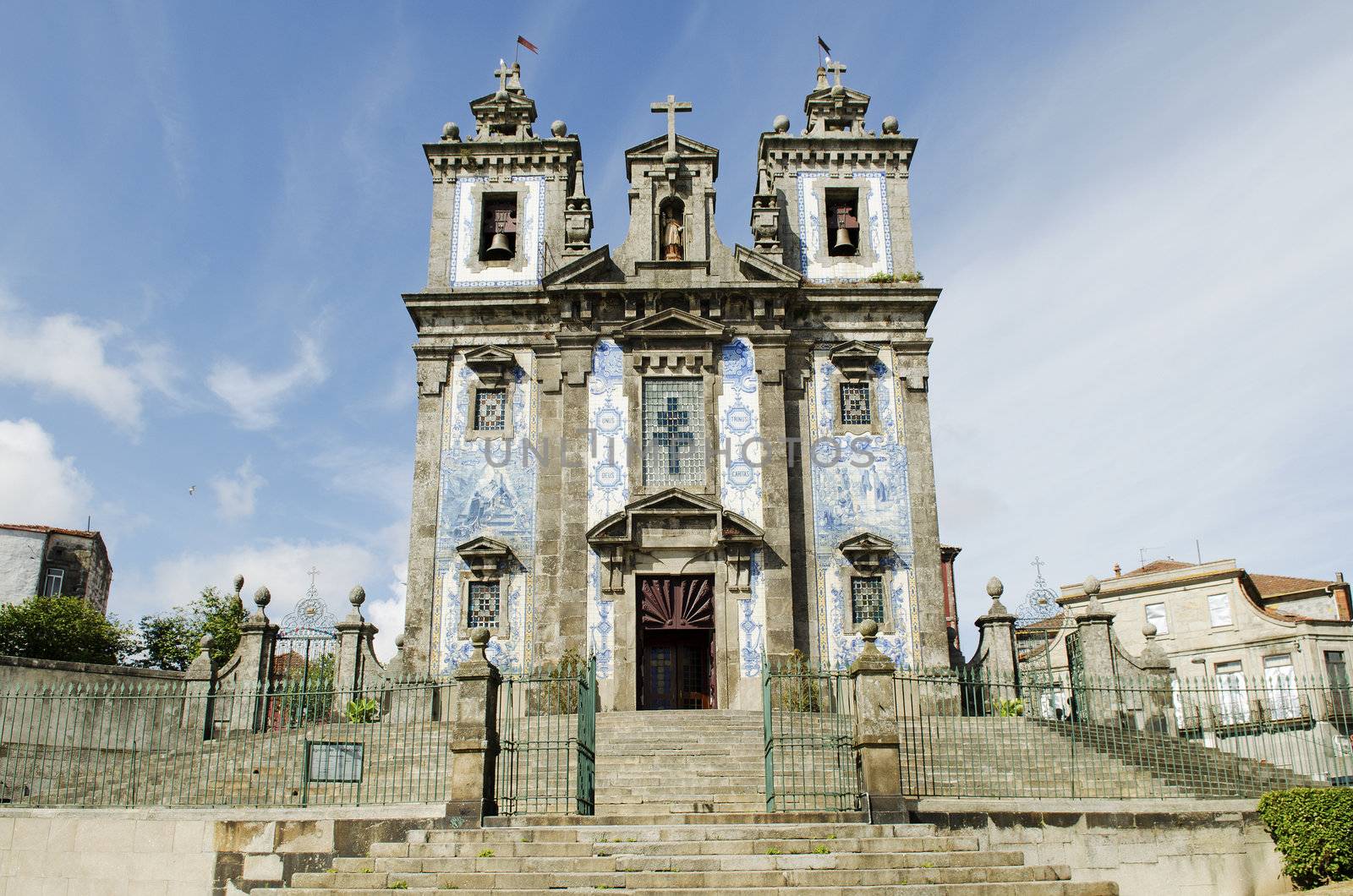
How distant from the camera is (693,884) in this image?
35.5 feet

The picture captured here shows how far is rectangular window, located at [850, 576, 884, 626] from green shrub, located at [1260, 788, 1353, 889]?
8.13m

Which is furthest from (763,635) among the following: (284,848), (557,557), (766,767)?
(284,848)

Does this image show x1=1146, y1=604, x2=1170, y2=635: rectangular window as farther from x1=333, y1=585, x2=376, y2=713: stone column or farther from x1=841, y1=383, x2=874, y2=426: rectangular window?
x1=333, y1=585, x2=376, y2=713: stone column

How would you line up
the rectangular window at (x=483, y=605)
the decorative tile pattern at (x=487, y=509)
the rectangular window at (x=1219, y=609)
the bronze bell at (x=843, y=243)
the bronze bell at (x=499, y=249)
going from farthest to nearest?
1. the rectangular window at (x=1219, y=609)
2. the bronze bell at (x=843, y=243)
3. the bronze bell at (x=499, y=249)
4. the rectangular window at (x=483, y=605)
5. the decorative tile pattern at (x=487, y=509)

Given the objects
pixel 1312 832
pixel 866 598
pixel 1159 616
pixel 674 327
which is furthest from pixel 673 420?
pixel 1159 616

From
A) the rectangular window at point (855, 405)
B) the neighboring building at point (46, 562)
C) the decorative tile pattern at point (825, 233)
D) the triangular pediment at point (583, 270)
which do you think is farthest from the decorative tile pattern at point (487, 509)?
the neighboring building at point (46, 562)

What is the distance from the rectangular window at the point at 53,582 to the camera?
39.2 meters

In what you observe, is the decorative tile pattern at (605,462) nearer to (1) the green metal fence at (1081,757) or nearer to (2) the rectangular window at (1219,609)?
(1) the green metal fence at (1081,757)

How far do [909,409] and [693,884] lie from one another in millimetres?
13796

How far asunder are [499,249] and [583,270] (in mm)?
2421

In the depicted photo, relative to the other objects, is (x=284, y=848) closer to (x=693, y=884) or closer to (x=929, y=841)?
(x=693, y=884)

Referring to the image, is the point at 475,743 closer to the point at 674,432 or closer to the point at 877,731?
the point at 877,731

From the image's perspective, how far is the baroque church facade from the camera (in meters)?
21.1

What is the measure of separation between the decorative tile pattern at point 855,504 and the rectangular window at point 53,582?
29949 mm
